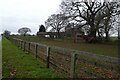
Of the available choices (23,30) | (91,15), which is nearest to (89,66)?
(91,15)

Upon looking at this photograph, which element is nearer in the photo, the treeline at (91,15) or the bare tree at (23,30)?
the treeline at (91,15)

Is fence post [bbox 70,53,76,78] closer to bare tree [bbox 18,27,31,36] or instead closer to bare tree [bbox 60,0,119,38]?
bare tree [bbox 60,0,119,38]

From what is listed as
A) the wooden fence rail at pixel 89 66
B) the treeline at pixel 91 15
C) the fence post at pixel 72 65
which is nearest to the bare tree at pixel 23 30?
the treeline at pixel 91 15

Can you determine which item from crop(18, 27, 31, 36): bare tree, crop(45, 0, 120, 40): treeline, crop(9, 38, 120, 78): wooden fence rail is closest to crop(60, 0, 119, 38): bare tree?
crop(45, 0, 120, 40): treeline

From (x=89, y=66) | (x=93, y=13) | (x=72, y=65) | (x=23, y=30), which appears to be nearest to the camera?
(x=89, y=66)

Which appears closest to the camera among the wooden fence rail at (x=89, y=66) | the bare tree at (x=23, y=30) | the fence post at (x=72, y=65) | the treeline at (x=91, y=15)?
the wooden fence rail at (x=89, y=66)

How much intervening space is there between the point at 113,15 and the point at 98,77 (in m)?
41.9

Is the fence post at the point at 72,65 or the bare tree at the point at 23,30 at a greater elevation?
the bare tree at the point at 23,30

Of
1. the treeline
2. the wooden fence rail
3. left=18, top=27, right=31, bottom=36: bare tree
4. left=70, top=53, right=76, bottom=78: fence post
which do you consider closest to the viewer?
the wooden fence rail

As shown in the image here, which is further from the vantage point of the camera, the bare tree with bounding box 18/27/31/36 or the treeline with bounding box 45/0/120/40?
the bare tree with bounding box 18/27/31/36

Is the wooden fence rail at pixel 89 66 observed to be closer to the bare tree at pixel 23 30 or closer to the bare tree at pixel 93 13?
the bare tree at pixel 93 13

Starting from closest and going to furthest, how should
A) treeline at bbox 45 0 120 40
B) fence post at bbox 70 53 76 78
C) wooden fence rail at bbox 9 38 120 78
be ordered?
1. wooden fence rail at bbox 9 38 120 78
2. fence post at bbox 70 53 76 78
3. treeline at bbox 45 0 120 40

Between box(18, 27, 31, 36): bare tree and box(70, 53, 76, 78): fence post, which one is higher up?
box(18, 27, 31, 36): bare tree

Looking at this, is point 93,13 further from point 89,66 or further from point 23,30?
point 23,30
